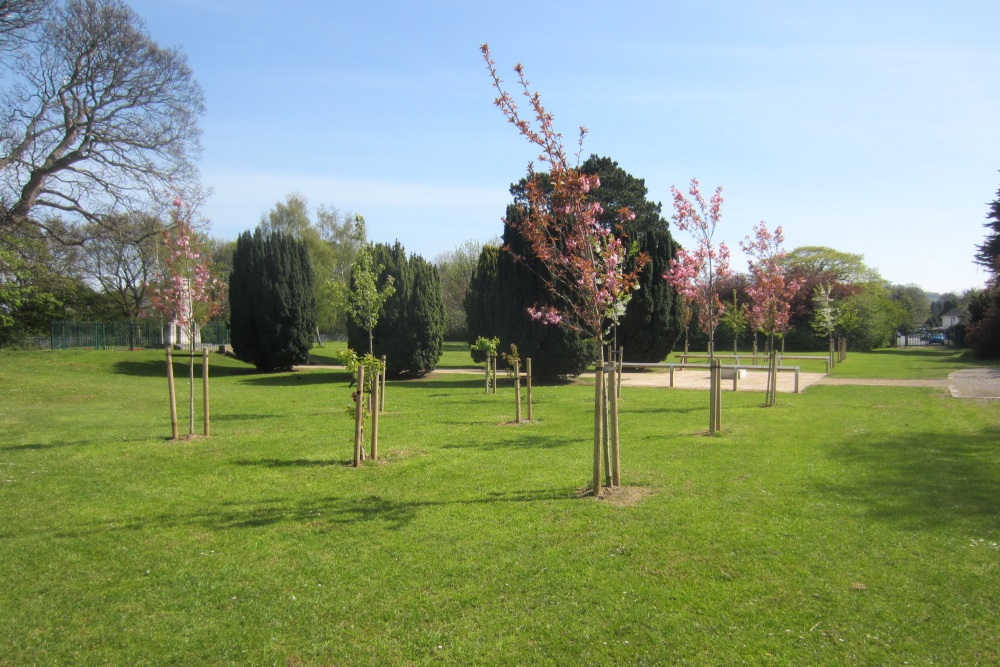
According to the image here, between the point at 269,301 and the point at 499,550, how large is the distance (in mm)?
22457

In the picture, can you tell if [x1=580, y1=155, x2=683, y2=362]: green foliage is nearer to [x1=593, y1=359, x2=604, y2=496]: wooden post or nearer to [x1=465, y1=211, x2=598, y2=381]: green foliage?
[x1=465, y1=211, x2=598, y2=381]: green foliage

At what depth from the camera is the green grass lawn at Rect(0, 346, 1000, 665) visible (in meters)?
3.90

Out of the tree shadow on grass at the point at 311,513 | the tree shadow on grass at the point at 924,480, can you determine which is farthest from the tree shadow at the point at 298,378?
the tree shadow on grass at the point at 924,480

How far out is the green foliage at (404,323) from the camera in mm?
23328

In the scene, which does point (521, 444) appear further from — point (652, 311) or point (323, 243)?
point (323, 243)

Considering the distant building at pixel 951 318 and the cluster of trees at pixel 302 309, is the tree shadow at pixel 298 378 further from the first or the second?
the distant building at pixel 951 318

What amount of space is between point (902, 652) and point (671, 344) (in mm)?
24646

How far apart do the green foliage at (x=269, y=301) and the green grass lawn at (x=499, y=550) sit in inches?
600

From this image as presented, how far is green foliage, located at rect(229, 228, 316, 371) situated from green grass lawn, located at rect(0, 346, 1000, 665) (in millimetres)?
15250

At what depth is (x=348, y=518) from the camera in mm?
Result: 6301

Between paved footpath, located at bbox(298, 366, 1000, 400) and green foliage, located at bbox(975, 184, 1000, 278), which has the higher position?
green foliage, located at bbox(975, 184, 1000, 278)

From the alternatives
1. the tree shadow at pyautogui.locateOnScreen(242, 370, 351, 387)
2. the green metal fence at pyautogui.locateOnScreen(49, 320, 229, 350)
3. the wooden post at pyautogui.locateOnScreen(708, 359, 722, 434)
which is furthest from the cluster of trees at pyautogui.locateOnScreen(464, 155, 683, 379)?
the green metal fence at pyautogui.locateOnScreen(49, 320, 229, 350)

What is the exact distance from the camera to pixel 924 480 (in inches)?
298

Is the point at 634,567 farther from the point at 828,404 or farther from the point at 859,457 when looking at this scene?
the point at 828,404
